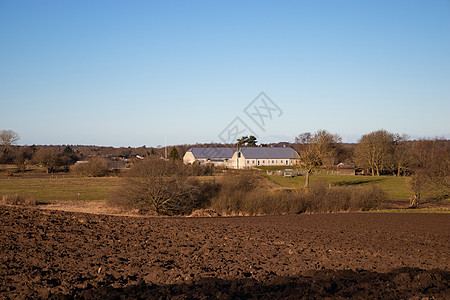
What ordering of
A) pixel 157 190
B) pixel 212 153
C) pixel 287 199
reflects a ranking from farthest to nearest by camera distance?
pixel 212 153, pixel 287 199, pixel 157 190

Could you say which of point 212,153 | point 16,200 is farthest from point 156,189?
point 212,153

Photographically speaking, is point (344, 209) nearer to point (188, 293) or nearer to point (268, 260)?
point (268, 260)

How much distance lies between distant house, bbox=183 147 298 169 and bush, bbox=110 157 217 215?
190 feet

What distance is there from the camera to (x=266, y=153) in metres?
91.5

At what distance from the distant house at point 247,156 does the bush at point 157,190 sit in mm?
57974

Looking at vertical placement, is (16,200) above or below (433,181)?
below

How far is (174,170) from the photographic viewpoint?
28.3 m

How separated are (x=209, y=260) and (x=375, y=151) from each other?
62.4 meters

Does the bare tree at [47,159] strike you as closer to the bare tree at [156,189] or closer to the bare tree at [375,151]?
the bare tree at [156,189]

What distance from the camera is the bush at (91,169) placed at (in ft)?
207

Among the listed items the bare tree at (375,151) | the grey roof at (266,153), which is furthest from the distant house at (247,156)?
the bare tree at (375,151)

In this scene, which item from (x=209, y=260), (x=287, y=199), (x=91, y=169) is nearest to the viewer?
(x=209, y=260)

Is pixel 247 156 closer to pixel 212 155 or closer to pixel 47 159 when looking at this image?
pixel 212 155

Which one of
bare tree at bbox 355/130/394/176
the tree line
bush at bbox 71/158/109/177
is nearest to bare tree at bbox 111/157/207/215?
the tree line
